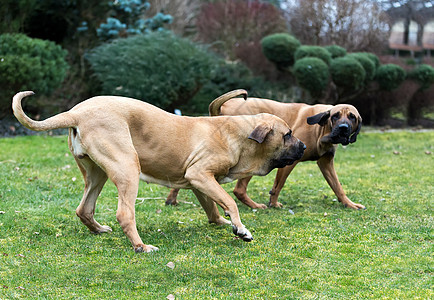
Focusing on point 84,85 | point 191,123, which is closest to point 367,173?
point 191,123

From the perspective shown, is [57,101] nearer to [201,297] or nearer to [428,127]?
[428,127]

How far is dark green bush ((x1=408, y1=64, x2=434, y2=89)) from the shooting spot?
16172 mm

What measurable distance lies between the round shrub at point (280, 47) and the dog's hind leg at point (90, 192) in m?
11.1

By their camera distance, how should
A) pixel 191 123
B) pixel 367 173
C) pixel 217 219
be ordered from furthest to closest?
pixel 367 173
pixel 217 219
pixel 191 123

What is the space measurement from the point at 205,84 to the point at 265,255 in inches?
478

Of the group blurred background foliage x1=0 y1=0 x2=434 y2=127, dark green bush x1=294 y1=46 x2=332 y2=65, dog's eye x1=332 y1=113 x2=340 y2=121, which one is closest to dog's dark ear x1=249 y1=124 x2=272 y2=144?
dog's eye x1=332 y1=113 x2=340 y2=121

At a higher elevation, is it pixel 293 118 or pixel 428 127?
pixel 293 118

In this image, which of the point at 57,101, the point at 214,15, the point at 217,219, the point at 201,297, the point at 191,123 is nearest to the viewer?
the point at 201,297

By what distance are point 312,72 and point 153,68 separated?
4236 millimetres

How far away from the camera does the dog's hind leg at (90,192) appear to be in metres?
5.63

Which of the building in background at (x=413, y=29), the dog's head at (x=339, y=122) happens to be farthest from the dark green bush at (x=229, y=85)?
the dog's head at (x=339, y=122)

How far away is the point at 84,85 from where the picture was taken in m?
16.9

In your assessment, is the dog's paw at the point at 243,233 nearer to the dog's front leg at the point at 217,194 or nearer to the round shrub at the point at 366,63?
the dog's front leg at the point at 217,194

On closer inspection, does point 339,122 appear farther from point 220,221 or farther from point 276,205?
point 220,221
